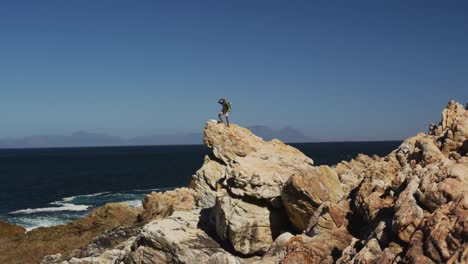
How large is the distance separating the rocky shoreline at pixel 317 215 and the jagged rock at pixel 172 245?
0.16 feet

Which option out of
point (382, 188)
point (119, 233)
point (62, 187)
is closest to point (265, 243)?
point (382, 188)

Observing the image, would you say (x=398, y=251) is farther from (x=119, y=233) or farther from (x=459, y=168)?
(x=119, y=233)

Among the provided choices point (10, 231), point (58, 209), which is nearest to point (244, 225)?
point (10, 231)

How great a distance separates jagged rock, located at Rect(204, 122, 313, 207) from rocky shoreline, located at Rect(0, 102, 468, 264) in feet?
0.19

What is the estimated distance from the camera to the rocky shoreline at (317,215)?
50.1ft

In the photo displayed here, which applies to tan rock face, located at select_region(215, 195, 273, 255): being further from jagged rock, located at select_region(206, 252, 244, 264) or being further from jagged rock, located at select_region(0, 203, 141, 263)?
jagged rock, located at select_region(0, 203, 141, 263)

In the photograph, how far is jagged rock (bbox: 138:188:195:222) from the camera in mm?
41619

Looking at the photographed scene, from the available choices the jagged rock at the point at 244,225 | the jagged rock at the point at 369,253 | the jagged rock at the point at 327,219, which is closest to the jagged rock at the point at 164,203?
the jagged rock at the point at 244,225

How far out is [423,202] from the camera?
16578mm

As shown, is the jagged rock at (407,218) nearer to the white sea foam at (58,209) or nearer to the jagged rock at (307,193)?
the jagged rock at (307,193)

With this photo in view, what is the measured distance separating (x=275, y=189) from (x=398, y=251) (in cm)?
1056

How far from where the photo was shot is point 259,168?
26750 mm

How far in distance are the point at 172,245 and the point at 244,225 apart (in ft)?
11.6

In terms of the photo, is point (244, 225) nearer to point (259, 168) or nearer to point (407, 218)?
point (259, 168)
